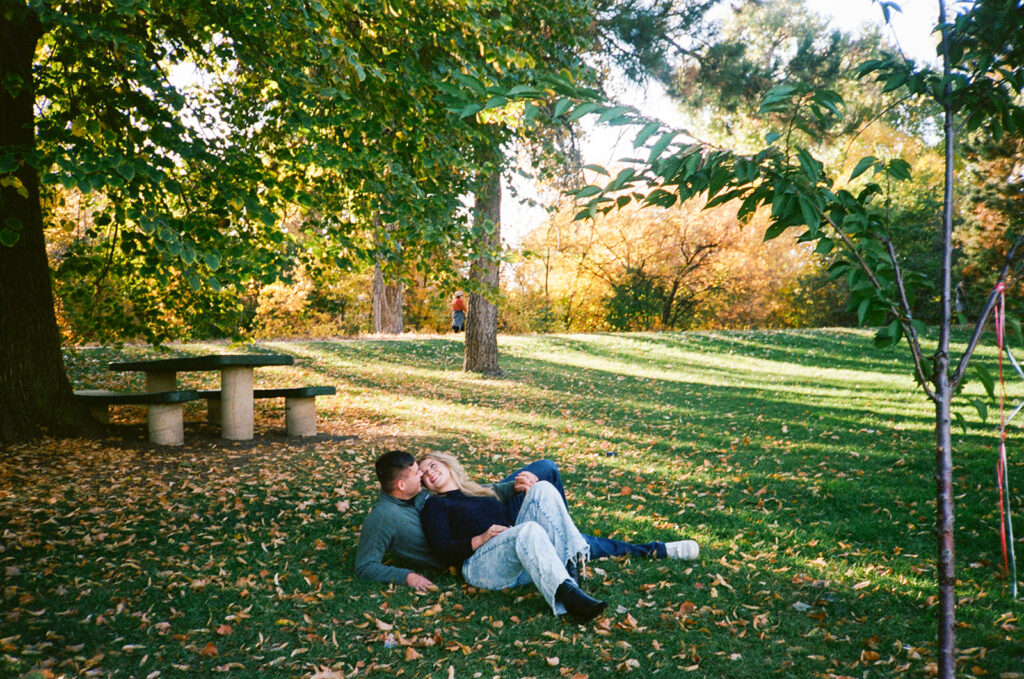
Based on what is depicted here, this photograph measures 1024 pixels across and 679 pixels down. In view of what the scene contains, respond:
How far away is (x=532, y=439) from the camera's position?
26.7 feet

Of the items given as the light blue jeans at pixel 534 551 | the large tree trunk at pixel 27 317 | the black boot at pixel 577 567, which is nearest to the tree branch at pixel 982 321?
the light blue jeans at pixel 534 551

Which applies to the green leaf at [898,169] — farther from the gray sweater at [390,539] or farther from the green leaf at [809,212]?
the gray sweater at [390,539]

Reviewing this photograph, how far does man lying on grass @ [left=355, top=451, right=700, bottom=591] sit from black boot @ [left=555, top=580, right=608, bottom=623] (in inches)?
29.1

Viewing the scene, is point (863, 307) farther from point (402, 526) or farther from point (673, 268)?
point (673, 268)

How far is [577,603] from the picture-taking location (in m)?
3.47

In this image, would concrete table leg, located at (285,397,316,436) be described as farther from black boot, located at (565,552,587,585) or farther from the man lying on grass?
black boot, located at (565,552,587,585)

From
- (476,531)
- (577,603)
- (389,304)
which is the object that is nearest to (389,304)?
(389,304)

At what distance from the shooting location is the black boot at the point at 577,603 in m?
3.45

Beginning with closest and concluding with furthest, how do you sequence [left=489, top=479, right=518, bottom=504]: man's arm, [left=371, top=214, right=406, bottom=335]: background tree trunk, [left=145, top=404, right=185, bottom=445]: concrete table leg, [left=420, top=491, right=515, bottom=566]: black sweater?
1. [left=420, top=491, right=515, bottom=566]: black sweater
2. [left=489, top=479, right=518, bottom=504]: man's arm
3. [left=145, top=404, right=185, bottom=445]: concrete table leg
4. [left=371, top=214, right=406, bottom=335]: background tree trunk

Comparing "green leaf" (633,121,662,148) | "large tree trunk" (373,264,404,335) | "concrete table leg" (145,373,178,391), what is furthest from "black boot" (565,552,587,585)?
"large tree trunk" (373,264,404,335)

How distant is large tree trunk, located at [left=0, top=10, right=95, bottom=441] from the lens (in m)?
6.41

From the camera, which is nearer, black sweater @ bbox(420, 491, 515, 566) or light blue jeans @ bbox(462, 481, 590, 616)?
light blue jeans @ bbox(462, 481, 590, 616)

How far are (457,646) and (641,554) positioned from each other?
61.6 inches

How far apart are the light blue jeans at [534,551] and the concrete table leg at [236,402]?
462 cm
